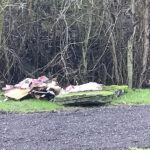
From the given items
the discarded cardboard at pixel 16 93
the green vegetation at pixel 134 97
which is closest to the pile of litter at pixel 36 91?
the discarded cardboard at pixel 16 93

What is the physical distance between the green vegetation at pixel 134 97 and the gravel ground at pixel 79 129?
776 mm

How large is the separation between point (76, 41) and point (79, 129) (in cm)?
511

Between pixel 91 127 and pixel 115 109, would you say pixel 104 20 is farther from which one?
pixel 91 127

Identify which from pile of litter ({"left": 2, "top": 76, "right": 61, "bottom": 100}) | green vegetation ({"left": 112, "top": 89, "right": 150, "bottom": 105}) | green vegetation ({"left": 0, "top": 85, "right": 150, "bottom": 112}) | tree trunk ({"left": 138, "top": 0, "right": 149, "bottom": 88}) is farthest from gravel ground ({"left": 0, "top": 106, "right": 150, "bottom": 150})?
tree trunk ({"left": 138, "top": 0, "right": 149, "bottom": 88})

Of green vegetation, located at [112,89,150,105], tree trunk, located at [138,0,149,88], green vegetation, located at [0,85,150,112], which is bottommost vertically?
green vegetation, located at [112,89,150,105]

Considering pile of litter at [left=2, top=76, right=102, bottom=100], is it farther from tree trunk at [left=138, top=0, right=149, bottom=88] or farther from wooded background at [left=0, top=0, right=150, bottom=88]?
tree trunk at [left=138, top=0, right=149, bottom=88]

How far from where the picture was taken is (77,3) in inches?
447

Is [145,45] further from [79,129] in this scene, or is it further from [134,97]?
[79,129]

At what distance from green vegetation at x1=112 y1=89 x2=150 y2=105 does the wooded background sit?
661 millimetres

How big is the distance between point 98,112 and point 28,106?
5.63 ft

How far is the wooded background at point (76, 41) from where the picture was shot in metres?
11.8

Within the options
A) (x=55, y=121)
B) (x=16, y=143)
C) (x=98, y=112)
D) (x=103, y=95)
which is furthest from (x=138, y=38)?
(x=16, y=143)

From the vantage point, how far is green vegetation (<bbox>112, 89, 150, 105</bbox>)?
33.7ft

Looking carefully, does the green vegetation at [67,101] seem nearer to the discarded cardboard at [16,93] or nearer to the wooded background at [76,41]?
the discarded cardboard at [16,93]
